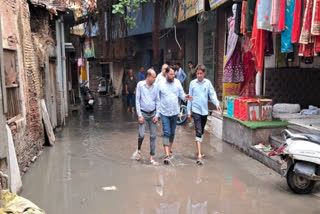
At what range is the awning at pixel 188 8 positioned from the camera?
10.2 metres

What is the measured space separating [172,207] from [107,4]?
15602mm

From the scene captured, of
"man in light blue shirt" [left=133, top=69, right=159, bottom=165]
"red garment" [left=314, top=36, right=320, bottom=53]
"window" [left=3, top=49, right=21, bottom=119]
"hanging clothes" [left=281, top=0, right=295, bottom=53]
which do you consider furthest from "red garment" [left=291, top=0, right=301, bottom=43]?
"window" [left=3, top=49, right=21, bottom=119]

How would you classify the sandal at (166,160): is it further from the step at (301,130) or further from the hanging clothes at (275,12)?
the hanging clothes at (275,12)

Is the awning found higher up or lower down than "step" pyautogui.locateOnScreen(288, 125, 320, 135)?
higher up

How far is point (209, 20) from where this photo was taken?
12328 mm

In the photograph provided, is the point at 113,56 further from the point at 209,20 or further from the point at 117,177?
the point at 117,177

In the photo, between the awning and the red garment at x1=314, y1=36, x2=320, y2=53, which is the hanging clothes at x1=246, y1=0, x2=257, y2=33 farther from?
the awning

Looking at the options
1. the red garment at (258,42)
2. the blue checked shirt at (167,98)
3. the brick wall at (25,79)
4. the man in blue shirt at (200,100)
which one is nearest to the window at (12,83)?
the brick wall at (25,79)

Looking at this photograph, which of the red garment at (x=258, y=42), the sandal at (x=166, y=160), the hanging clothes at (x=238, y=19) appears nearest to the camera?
the sandal at (x=166, y=160)

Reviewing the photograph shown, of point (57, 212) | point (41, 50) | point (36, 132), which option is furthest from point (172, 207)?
point (41, 50)

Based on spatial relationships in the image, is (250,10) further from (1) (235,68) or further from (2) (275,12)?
(1) (235,68)

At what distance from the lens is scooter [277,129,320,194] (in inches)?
183

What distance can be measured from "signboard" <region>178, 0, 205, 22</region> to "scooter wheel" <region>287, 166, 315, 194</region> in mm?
6505

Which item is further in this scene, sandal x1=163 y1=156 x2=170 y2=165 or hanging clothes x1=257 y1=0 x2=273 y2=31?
sandal x1=163 y1=156 x2=170 y2=165
